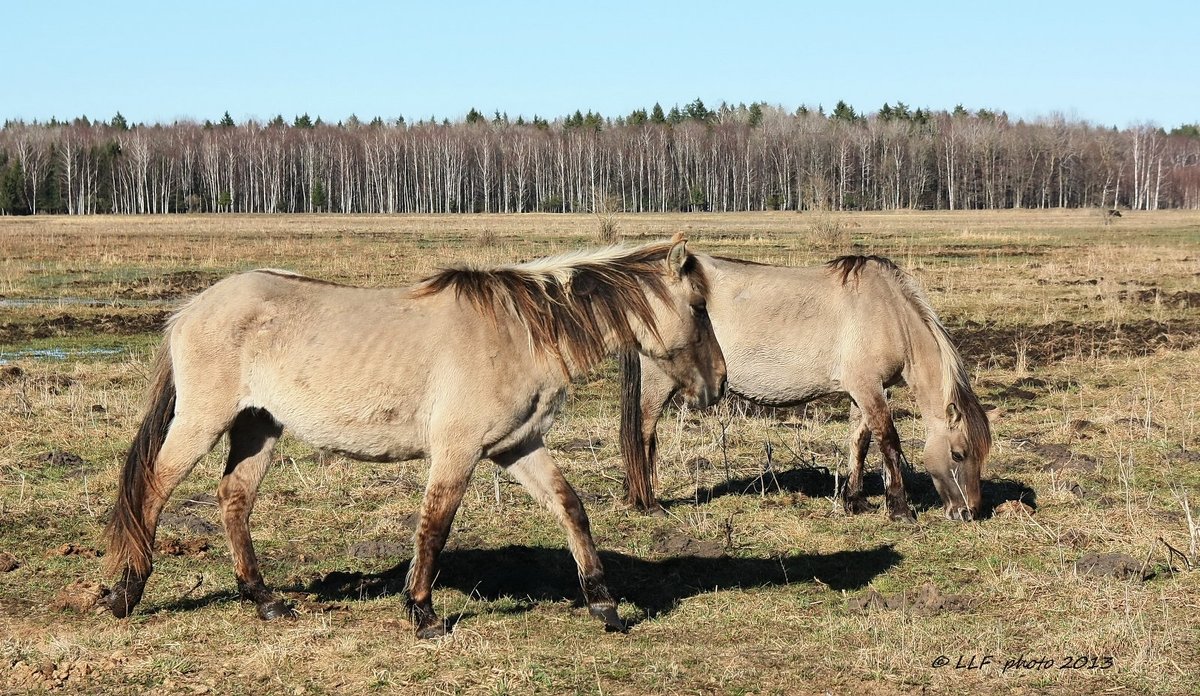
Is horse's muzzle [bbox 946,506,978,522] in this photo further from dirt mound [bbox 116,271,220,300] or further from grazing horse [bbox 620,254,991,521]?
dirt mound [bbox 116,271,220,300]

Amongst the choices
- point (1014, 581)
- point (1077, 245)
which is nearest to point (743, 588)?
point (1014, 581)

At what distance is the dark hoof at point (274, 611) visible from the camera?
599 centimetres

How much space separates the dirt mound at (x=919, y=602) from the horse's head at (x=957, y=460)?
2.11m

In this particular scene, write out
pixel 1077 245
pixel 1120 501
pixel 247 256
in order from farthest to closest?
pixel 1077 245
pixel 247 256
pixel 1120 501

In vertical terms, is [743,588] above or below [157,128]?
below

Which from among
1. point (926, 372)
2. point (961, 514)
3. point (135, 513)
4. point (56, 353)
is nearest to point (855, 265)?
point (926, 372)

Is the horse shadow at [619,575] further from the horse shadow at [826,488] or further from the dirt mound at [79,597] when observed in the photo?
the horse shadow at [826,488]

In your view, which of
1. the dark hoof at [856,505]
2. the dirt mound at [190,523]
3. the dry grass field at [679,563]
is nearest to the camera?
the dry grass field at [679,563]

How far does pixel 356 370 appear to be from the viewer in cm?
588

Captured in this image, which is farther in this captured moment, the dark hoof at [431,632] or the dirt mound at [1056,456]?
the dirt mound at [1056,456]

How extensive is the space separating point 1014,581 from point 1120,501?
97.2 inches

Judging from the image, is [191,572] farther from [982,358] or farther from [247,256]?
[247,256]

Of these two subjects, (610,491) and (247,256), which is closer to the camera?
(610,491)

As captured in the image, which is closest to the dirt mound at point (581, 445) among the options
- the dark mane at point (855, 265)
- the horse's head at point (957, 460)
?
the dark mane at point (855, 265)
